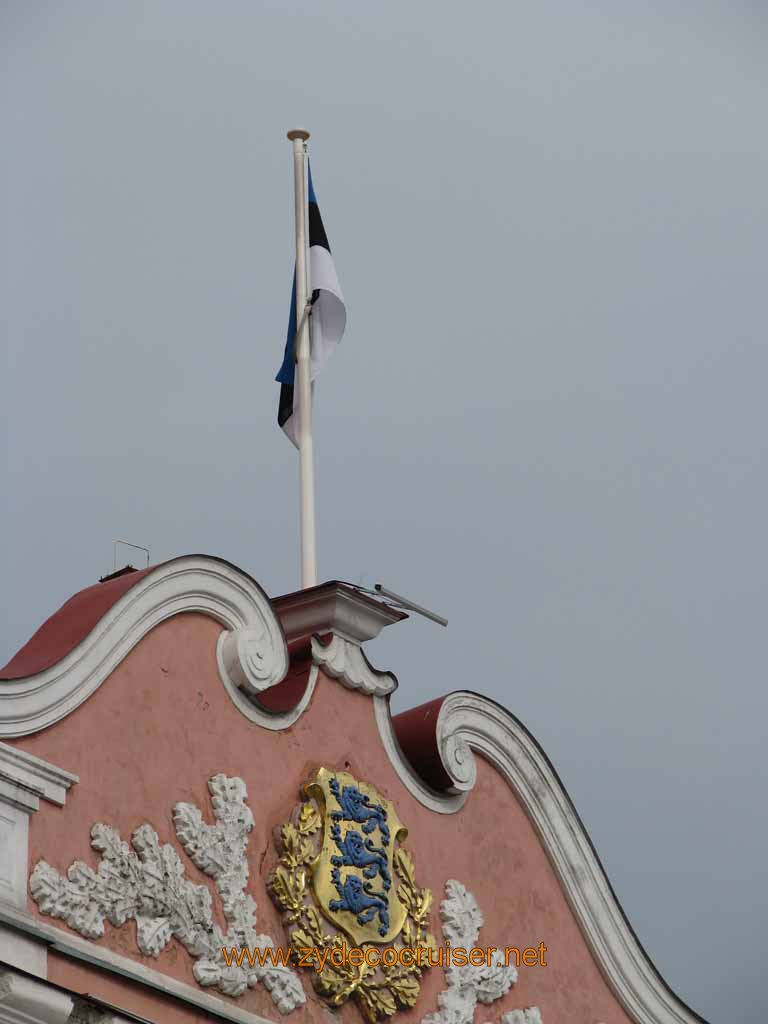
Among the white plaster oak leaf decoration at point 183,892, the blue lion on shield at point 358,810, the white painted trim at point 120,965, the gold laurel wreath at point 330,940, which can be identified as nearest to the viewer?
the white painted trim at point 120,965

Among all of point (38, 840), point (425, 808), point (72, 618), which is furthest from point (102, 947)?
point (425, 808)

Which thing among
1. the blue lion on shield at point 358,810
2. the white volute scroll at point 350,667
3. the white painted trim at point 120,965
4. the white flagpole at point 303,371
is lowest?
the white painted trim at point 120,965

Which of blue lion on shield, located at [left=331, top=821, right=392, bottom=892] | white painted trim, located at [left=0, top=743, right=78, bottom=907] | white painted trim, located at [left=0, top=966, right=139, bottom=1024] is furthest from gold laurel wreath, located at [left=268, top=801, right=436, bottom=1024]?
white painted trim, located at [left=0, top=966, right=139, bottom=1024]

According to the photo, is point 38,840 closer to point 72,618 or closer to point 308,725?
point 72,618

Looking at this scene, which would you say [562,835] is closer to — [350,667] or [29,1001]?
[350,667]

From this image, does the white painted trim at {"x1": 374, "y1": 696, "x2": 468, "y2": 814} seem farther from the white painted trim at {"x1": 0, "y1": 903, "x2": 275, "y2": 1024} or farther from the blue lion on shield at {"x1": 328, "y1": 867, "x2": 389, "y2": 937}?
the white painted trim at {"x1": 0, "y1": 903, "x2": 275, "y2": 1024}

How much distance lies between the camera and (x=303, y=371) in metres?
20.1

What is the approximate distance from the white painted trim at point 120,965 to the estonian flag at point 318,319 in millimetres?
5554

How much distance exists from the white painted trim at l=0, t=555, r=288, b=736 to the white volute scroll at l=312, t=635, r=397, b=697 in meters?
0.50

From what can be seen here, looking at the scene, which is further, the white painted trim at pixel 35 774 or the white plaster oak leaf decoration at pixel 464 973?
the white plaster oak leaf decoration at pixel 464 973

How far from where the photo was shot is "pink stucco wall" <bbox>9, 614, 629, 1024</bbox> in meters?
15.5

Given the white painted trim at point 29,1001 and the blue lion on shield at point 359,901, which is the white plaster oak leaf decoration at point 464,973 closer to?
the blue lion on shield at point 359,901

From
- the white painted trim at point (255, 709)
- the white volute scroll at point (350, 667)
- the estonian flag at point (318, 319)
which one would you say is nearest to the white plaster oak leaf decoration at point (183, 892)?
the white painted trim at point (255, 709)

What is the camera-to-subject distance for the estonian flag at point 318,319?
67.3 feet
